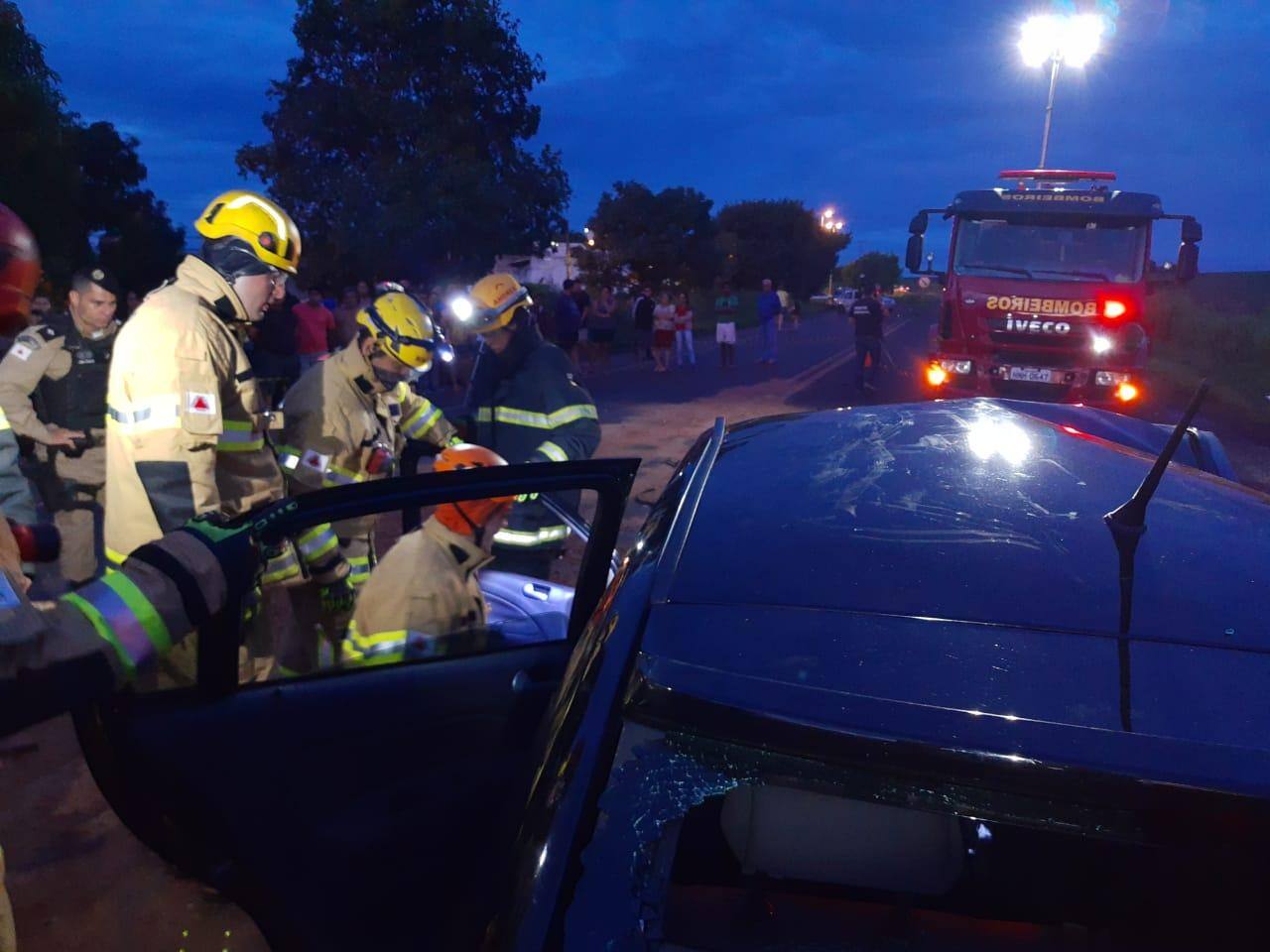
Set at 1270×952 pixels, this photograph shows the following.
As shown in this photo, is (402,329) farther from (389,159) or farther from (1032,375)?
(389,159)

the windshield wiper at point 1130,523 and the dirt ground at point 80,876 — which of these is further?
the dirt ground at point 80,876

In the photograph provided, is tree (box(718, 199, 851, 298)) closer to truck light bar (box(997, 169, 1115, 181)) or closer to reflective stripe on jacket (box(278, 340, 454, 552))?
truck light bar (box(997, 169, 1115, 181))

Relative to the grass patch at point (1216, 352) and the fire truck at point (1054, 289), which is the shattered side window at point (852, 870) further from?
the fire truck at point (1054, 289)

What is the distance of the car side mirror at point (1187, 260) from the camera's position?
31.4ft

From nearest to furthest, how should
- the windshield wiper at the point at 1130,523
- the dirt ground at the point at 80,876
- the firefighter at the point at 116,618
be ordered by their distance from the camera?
1. the windshield wiper at the point at 1130,523
2. the firefighter at the point at 116,618
3. the dirt ground at the point at 80,876

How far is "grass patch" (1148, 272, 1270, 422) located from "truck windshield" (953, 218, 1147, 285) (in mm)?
829

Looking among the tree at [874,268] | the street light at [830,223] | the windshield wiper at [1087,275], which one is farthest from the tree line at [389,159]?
the tree at [874,268]

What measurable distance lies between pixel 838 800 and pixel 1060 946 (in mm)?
348

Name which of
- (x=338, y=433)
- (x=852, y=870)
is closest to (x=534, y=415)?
(x=338, y=433)

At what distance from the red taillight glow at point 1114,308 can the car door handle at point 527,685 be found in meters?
8.72

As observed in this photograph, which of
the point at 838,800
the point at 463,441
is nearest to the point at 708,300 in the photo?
the point at 463,441

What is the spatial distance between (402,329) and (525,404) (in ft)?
2.12

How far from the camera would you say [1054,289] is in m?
9.32

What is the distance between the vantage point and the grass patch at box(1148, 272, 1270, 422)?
550 inches
